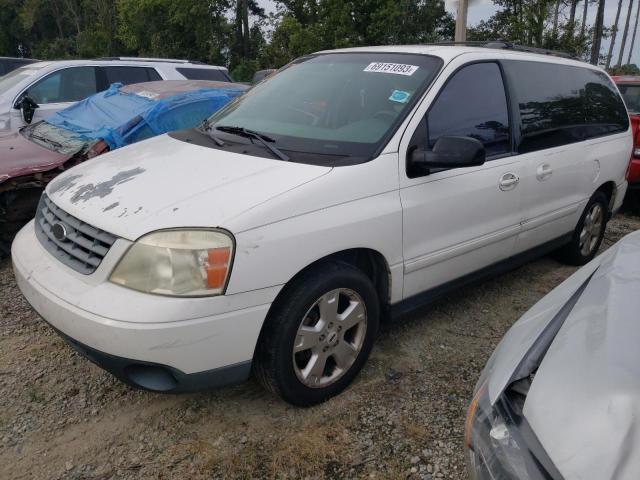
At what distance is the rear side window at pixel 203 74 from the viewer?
8195 millimetres

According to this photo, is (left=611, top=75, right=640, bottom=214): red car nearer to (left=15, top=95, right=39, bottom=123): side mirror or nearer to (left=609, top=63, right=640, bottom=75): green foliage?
(left=15, top=95, right=39, bottom=123): side mirror

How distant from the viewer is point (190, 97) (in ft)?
17.9

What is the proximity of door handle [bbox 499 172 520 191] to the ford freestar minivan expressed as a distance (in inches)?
0.5

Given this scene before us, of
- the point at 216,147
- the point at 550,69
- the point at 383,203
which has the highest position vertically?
the point at 550,69

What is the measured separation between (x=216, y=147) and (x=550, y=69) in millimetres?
2553

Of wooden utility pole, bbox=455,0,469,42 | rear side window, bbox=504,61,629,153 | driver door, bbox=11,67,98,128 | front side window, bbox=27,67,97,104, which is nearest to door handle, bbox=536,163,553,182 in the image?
rear side window, bbox=504,61,629,153

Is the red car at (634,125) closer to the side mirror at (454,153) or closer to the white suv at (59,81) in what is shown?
the side mirror at (454,153)

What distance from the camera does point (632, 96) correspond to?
23.9 ft

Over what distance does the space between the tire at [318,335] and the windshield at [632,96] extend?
6259 mm

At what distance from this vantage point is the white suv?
635 cm

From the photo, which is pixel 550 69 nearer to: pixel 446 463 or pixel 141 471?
pixel 446 463

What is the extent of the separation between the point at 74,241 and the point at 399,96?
181 centimetres

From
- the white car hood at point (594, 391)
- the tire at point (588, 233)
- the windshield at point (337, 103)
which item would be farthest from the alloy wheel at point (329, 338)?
the tire at point (588, 233)

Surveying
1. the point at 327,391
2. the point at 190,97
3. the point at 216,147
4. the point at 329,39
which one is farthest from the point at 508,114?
the point at 329,39
